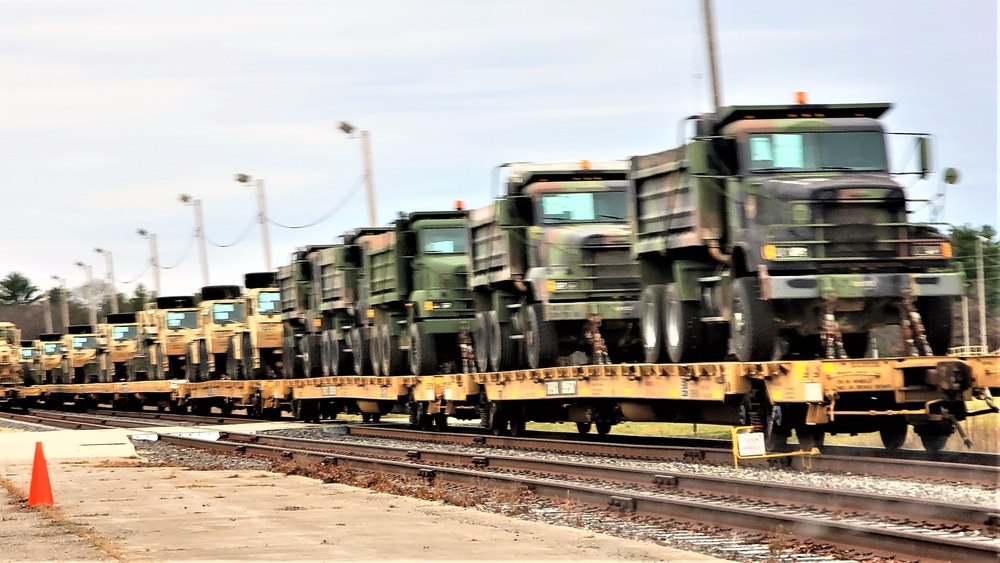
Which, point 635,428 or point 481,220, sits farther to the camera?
point 635,428

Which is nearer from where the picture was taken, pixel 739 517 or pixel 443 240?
pixel 739 517

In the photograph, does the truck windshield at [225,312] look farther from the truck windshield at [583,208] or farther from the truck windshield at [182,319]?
the truck windshield at [583,208]

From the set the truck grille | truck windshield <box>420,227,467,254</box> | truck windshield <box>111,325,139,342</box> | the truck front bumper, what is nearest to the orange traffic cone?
the truck front bumper

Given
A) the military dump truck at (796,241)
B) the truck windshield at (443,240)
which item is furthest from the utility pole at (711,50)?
the military dump truck at (796,241)

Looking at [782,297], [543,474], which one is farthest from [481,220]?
[782,297]

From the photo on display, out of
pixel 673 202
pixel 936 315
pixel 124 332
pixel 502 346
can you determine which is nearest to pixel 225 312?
pixel 124 332

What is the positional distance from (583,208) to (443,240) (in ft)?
19.6

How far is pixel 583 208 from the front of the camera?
22609 mm

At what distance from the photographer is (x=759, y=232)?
16.4m

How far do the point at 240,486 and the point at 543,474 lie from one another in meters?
3.44

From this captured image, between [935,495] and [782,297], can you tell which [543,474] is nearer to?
[782,297]

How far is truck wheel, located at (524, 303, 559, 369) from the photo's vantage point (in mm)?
21922

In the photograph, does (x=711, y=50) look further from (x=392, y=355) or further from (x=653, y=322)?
(x=653, y=322)

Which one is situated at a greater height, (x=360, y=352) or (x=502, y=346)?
(x=360, y=352)
